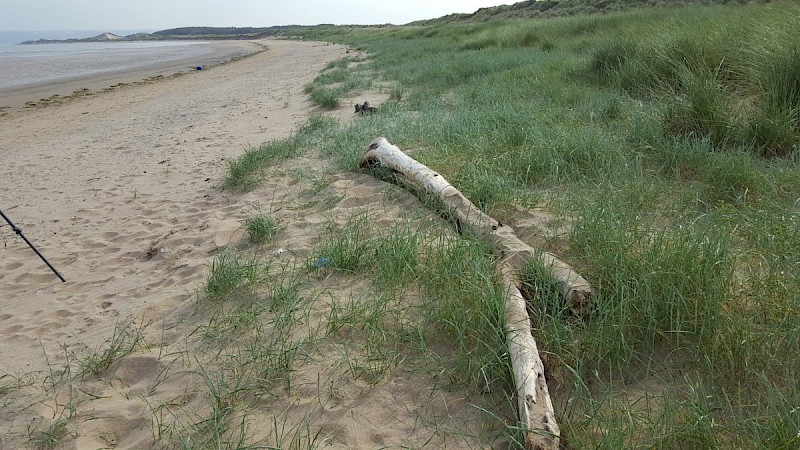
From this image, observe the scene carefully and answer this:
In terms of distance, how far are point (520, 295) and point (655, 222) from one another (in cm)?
125

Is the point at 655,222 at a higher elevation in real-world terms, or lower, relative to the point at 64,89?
higher

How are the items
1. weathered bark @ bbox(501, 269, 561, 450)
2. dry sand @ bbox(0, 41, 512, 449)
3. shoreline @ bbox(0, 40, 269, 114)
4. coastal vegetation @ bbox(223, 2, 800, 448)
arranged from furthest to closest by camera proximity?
shoreline @ bbox(0, 40, 269, 114), dry sand @ bbox(0, 41, 512, 449), coastal vegetation @ bbox(223, 2, 800, 448), weathered bark @ bbox(501, 269, 561, 450)

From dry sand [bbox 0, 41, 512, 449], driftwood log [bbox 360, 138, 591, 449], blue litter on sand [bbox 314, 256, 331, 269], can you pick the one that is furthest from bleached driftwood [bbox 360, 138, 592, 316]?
blue litter on sand [bbox 314, 256, 331, 269]

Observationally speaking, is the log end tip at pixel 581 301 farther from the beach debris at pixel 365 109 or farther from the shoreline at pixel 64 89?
the shoreline at pixel 64 89

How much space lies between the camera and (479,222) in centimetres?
313

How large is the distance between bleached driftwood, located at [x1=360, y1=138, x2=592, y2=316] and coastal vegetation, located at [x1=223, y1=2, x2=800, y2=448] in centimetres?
7

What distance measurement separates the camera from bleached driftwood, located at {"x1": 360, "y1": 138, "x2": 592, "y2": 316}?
2297 mm

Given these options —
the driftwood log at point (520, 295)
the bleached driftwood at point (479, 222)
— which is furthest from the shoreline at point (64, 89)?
the driftwood log at point (520, 295)

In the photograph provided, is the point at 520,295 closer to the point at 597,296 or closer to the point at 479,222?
the point at 597,296

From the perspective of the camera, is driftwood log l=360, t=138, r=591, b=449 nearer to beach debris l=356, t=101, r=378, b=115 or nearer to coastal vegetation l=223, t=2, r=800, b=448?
coastal vegetation l=223, t=2, r=800, b=448

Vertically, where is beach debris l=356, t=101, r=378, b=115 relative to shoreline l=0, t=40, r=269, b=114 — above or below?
above

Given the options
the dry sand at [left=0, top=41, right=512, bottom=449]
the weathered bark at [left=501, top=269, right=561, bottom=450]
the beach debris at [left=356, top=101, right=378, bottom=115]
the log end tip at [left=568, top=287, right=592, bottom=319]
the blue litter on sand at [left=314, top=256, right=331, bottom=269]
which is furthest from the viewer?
the beach debris at [left=356, top=101, right=378, bottom=115]

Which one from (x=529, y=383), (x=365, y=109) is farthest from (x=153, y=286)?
(x=365, y=109)

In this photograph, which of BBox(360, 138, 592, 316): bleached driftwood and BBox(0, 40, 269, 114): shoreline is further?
BBox(0, 40, 269, 114): shoreline
